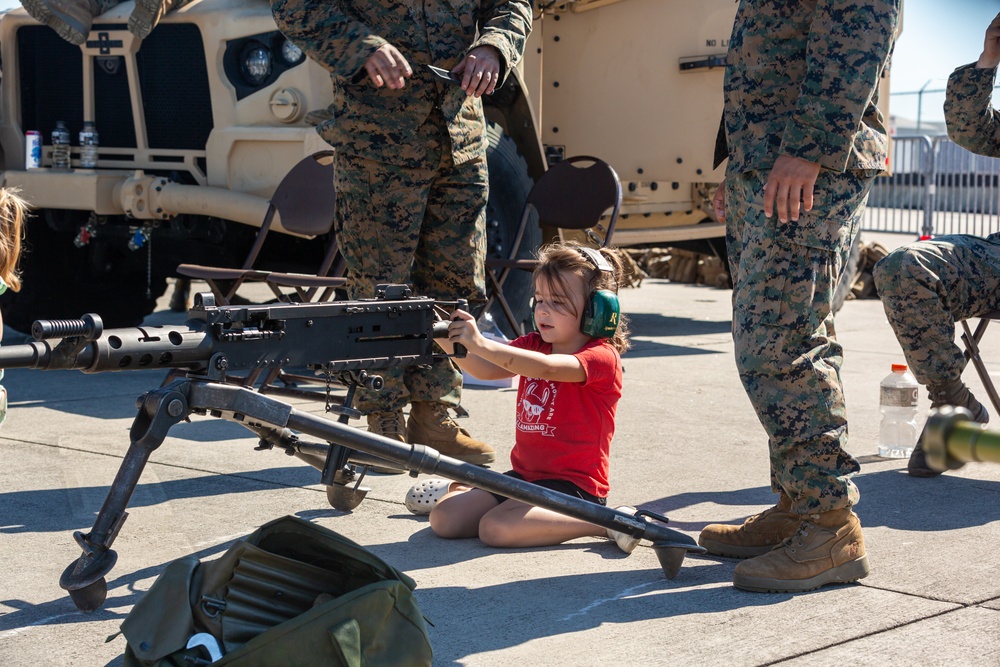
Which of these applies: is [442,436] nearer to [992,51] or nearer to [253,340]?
[253,340]

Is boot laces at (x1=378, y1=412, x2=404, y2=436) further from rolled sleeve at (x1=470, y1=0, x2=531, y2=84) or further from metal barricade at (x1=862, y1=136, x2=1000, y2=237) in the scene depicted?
metal barricade at (x1=862, y1=136, x2=1000, y2=237)

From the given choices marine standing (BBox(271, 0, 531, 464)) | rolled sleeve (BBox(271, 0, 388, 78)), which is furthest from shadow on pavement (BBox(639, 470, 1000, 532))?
rolled sleeve (BBox(271, 0, 388, 78))

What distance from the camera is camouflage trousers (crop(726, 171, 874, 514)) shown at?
309 cm

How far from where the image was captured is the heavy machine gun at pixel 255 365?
2.37 metres

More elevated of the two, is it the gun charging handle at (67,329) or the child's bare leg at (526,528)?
the gun charging handle at (67,329)

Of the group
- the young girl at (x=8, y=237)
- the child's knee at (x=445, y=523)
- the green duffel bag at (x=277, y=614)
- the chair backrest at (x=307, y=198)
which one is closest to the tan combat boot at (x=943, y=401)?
the child's knee at (x=445, y=523)

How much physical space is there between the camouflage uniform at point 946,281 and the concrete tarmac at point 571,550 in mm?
448

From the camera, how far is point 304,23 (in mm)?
4102

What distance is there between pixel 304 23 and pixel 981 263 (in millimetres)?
2531

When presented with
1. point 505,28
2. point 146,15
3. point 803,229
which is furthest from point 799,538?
point 146,15

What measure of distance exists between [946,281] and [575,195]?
2.27m

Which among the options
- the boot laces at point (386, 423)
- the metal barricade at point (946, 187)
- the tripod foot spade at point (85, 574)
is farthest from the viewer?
the metal barricade at point (946, 187)

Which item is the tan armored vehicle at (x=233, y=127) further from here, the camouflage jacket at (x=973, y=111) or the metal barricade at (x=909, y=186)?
the metal barricade at (x=909, y=186)

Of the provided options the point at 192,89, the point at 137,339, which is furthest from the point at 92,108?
the point at 137,339
